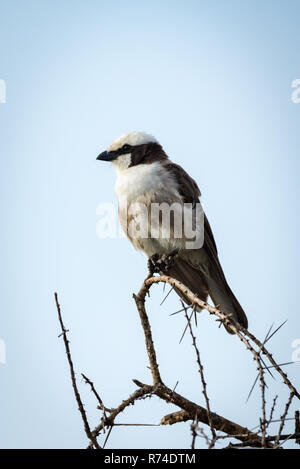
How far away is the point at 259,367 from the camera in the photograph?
8.77 ft

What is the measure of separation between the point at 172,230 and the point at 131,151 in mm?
1197

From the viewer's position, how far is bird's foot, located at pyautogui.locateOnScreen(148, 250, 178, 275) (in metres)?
5.58

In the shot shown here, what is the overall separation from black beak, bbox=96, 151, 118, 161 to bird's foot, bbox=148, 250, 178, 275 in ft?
3.95

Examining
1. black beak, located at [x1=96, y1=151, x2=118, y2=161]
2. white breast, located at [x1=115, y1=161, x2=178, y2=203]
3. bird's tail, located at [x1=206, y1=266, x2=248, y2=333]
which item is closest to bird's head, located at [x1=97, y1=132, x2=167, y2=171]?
black beak, located at [x1=96, y1=151, x2=118, y2=161]

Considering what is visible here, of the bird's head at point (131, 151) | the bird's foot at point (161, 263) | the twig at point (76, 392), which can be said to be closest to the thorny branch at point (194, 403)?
the twig at point (76, 392)

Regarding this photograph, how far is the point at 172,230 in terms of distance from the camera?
5.44 meters

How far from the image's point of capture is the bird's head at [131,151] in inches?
242

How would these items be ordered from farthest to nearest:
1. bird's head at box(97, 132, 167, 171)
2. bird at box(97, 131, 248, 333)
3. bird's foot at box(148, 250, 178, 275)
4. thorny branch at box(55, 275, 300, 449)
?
1. bird's head at box(97, 132, 167, 171)
2. bird's foot at box(148, 250, 178, 275)
3. bird at box(97, 131, 248, 333)
4. thorny branch at box(55, 275, 300, 449)

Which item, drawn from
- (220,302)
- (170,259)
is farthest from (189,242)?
(220,302)

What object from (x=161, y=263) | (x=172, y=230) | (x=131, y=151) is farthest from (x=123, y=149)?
(x=161, y=263)

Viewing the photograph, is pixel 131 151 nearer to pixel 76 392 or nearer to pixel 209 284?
pixel 209 284

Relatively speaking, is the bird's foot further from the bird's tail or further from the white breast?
the white breast
